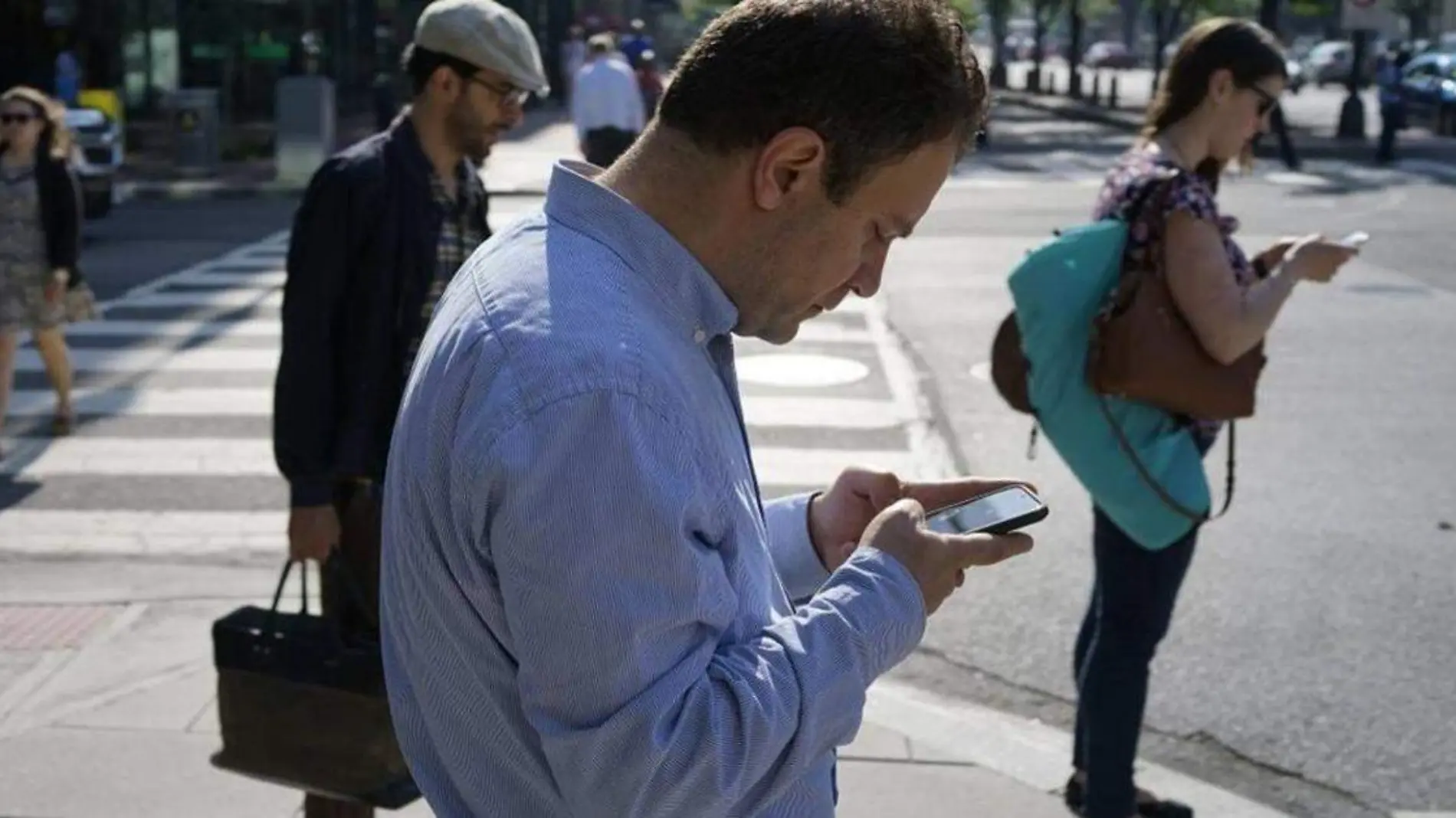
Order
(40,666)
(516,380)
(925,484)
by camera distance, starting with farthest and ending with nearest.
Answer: (40,666), (925,484), (516,380)

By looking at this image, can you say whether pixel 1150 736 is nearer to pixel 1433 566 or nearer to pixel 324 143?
pixel 1433 566

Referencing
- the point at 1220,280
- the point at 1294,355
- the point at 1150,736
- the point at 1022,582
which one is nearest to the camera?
the point at 1220,280

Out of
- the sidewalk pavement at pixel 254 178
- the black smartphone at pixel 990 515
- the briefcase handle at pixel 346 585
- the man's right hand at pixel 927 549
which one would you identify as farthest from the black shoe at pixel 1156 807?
the sidewalk pavement at pixel 254 178

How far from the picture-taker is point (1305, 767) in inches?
207

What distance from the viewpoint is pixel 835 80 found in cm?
185

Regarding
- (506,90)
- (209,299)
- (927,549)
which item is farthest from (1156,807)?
(209,299)

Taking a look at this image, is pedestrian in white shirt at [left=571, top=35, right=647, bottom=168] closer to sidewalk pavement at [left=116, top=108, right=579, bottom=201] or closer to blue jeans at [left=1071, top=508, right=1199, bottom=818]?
sidewalk pavement at [left=116, top=108, right=579, bottom=201]

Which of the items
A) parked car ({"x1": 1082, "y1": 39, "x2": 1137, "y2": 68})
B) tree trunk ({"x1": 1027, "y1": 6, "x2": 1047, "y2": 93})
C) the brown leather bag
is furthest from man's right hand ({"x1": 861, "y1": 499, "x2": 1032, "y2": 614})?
parked car ({"x1": 1082, "y1": 39, "x2": 1137, "y2": 68})

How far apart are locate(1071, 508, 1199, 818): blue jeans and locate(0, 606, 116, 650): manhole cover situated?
343cm

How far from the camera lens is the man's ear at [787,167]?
73.7 inches

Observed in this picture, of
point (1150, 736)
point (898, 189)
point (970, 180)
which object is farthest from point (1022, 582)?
point (970, 180)

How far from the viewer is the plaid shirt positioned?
413cm

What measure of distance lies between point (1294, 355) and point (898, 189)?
411 inches

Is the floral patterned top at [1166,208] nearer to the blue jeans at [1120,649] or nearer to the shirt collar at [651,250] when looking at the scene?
the blue jeans at [1120,649]
